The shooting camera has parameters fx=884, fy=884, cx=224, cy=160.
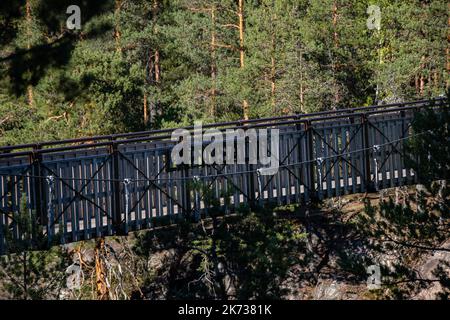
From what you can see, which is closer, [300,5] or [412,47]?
[412,47]

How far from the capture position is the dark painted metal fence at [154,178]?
1138 cm

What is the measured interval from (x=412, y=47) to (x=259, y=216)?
17067mm

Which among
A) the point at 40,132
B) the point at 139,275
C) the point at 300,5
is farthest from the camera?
the point at 300,5

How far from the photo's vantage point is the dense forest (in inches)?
1006

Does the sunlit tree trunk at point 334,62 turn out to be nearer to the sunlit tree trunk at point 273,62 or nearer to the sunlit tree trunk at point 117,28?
the sunlit tree trunk at point 273,62

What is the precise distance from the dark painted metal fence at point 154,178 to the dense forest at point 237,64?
8629mm

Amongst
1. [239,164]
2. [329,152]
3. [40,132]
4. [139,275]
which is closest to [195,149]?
[239,164]

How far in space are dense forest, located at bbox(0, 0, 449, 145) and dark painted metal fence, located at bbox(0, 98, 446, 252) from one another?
28.3 ft

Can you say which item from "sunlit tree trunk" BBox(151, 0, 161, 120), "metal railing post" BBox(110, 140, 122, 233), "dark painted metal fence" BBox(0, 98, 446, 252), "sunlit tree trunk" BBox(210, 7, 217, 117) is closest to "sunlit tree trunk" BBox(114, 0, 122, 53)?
"sunlit tree trunk" BBox(151, 0, 161, 120)

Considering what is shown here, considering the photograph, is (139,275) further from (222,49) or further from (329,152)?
(222,49)

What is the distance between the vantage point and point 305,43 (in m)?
28.7

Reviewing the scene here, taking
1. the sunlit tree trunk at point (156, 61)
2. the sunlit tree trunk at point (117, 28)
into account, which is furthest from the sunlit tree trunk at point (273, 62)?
the sunlit tree trunk at point (117, 28)

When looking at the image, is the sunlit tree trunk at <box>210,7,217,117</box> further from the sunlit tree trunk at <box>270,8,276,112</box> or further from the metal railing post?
the metal railing post
